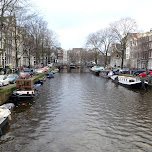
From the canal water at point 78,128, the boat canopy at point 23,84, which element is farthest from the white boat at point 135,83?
the boat canopy at point 23,84

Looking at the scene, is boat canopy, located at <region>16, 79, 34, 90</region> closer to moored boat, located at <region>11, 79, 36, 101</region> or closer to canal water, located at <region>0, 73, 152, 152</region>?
moored boat, located at <region>11, 79, 36, 101</region>

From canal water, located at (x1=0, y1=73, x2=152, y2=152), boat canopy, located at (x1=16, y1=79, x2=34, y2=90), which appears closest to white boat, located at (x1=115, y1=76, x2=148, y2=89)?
canal water, located at (x1=0, y1=73, x2=152, y2=152)

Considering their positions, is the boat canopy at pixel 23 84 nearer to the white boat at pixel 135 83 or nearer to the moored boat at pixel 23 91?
the moored boat at pixel 23 91

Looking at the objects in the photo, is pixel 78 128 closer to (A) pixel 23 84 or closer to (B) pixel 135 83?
(A) pixel 23 84

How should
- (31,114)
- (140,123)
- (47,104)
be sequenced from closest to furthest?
(140,123) < (31,114) < (47,104)

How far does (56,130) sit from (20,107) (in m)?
6.44

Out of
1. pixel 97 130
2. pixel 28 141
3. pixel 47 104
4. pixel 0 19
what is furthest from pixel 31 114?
pixel 0 19

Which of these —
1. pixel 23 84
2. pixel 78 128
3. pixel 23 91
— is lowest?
pixel 78 128

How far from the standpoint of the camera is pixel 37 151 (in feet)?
30.3

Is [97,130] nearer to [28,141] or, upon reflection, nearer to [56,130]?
[56,130]

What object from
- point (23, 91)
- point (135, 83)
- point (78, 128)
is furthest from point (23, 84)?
point (135, 83)

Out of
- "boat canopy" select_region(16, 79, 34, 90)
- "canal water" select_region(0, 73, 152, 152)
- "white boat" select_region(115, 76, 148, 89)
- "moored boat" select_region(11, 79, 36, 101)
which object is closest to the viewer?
"canal water" select_region(0, 73, 152, 152)

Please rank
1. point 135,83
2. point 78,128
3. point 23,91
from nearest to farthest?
point 78,128
point 23,91
point 135,83

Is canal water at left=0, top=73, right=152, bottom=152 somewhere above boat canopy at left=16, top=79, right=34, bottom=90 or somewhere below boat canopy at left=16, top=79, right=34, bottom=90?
below
